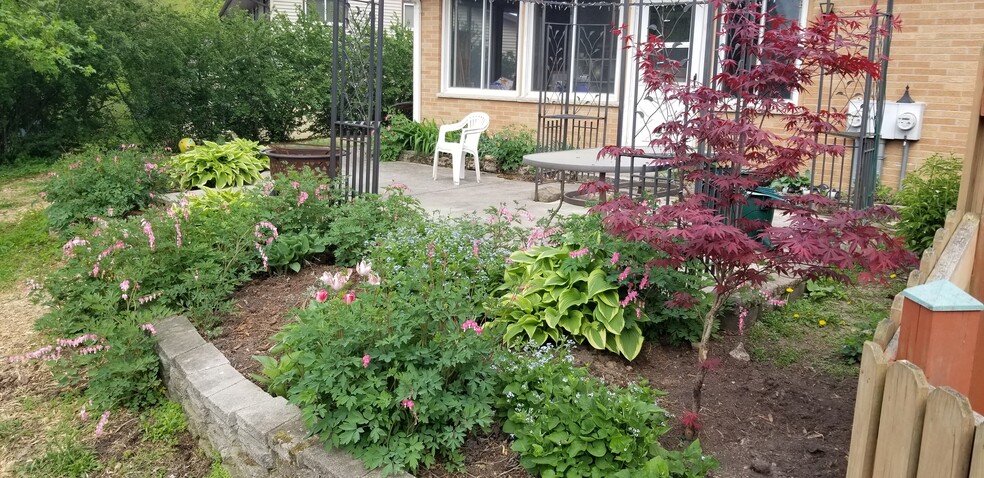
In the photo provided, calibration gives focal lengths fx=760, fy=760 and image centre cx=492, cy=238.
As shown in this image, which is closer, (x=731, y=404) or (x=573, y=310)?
(x=731, y=404)

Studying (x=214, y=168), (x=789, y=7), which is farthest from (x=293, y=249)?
(x=789, y=7)

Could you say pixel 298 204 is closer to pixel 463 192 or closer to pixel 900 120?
pixel 463 192

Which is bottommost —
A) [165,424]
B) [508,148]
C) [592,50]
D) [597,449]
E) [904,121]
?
[165,424]

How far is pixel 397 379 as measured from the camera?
285 centimetres

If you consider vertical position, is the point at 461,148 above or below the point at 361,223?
above

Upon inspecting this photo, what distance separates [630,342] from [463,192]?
4.91 meters

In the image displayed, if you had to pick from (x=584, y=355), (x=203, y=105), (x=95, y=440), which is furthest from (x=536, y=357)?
(x=203, y=105)

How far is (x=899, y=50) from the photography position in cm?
796

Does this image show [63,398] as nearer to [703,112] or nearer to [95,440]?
[95,440]

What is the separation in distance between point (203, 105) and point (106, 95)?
137cm

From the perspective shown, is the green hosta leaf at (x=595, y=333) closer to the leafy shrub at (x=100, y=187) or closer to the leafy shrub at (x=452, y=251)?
the leafy shrub at (x=452, y=251)

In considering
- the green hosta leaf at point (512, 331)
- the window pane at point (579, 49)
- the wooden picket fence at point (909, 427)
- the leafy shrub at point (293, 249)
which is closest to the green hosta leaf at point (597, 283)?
the green hosta leaf at point (512, 331)

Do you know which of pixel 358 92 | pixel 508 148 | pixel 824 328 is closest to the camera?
pixel 824 328

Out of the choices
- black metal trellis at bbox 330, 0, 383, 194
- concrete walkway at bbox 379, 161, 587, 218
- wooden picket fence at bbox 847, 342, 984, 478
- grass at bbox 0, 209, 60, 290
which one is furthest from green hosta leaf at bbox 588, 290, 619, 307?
grass at bbox 0, 209, 60, 290
